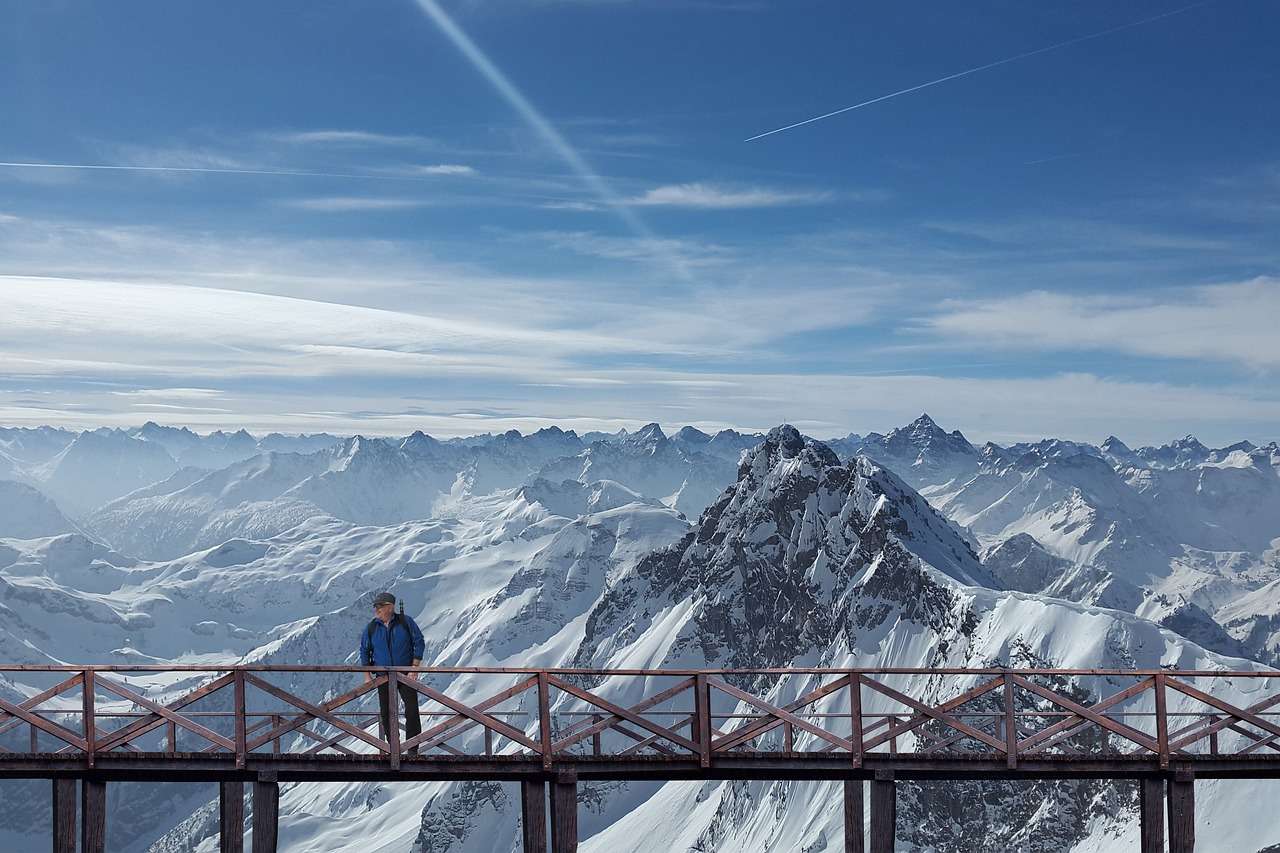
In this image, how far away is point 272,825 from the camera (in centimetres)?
2412

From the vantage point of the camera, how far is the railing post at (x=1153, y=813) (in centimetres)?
2511

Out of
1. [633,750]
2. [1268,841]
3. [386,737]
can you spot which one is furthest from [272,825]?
[1268,841]

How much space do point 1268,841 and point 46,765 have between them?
206469 mm

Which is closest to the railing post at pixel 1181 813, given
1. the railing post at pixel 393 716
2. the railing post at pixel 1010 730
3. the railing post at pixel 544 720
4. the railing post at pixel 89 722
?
the railing post at pixel 1010 730

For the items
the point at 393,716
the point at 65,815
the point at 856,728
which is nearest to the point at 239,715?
the point at 393,716

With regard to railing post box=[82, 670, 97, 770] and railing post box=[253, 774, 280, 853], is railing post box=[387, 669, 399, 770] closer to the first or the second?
railing post box=[253, 774, 280, 853]

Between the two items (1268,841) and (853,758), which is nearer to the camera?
(853,758)

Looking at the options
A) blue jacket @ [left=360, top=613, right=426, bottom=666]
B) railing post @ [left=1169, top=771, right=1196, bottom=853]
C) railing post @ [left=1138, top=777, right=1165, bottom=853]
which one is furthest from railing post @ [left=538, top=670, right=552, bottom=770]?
railing post @ [left=1169, top=771, right=1196, bottom=853]

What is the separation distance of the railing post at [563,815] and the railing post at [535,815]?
0.23 m

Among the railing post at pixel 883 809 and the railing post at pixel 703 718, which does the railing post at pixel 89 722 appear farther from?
the railing post at pixel 883 809

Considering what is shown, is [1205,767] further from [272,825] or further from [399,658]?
[272,825]

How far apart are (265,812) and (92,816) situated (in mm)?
3459

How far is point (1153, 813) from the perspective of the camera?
25484 mm

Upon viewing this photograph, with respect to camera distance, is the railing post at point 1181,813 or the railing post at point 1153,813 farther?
the railing post at point 1153,813
